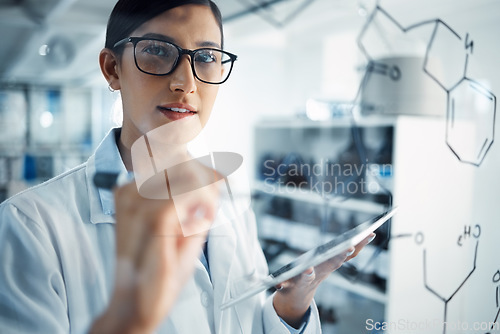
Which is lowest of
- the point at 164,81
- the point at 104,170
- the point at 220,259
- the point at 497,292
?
the point at 497,292

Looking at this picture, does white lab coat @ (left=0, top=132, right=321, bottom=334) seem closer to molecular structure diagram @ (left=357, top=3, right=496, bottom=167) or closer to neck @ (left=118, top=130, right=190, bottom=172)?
neck @ (left=118, top=130, right=190, bottom=172)

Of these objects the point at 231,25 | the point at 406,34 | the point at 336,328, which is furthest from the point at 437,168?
the point at 336,328

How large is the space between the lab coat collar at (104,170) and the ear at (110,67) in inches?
2.2

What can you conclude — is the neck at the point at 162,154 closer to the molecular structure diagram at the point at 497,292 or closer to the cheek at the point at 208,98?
the cheek at the point at 208,98

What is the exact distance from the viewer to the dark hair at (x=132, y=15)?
0.40 meters

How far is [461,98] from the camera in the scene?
2.36ft

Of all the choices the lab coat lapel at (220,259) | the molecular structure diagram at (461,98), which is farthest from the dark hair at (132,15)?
the molecular structure diagram at (461,98)

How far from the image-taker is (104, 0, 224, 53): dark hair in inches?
15.8

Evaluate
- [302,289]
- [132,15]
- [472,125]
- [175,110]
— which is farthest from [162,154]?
[472,125]

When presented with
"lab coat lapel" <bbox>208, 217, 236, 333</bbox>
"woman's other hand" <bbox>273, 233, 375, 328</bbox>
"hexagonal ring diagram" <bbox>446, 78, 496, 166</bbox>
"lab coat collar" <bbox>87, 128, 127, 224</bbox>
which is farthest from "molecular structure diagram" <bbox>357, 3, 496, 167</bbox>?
"lab coat collar" <bbox>87, 128, 127, 224</bbox>

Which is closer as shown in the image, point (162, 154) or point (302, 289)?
point (162, 154)

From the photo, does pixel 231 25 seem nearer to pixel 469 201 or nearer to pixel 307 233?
pixel 469 201

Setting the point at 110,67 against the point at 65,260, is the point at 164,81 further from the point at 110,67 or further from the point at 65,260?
the point at 65,260

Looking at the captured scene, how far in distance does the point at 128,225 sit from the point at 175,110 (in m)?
0.14
